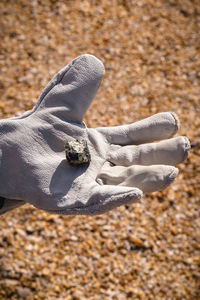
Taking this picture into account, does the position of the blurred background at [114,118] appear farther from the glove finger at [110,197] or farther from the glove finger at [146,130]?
the glove finger at [110,197]

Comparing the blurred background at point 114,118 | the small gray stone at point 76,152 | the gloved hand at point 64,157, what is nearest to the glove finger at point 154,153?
the gloved hand at point 64,157

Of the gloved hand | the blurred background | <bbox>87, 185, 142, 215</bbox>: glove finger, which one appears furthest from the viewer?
the blurred background

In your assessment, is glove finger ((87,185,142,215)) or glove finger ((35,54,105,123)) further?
glove finger ((35,54,105,123))

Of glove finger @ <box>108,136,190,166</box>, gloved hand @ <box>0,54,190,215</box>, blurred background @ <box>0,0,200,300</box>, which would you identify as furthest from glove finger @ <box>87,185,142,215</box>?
blurred background @ <box>0,0,200,300</box>

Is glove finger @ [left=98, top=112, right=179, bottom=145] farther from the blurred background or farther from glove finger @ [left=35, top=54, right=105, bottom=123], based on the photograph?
the blurred background

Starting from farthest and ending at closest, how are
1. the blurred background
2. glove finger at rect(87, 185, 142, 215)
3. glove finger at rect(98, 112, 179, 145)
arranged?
the blurred background, glove finger at rect(98, 112, 179, 145), glove finger at rect(87, 185, 142, 215)

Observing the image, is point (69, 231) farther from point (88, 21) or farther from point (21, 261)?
point (88, 21)

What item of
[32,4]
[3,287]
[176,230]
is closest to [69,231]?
[3,287]
